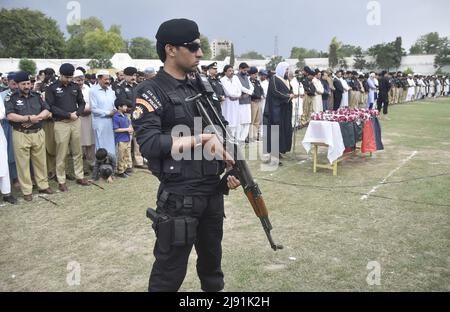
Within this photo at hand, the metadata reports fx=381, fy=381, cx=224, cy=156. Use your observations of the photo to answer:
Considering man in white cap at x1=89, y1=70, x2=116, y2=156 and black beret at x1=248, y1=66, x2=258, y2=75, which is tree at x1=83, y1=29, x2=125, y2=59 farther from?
man in white cap at x1=89, y1=70, x2=116, y2=156

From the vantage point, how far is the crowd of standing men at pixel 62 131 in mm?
5680

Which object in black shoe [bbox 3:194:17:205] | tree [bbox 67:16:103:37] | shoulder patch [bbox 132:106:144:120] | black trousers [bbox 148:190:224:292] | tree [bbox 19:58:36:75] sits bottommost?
black shoe [bbox 3:194:17:205]

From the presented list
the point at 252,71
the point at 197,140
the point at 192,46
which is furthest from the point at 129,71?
the point at 197,140

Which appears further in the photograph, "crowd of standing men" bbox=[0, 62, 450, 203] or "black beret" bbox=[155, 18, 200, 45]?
"crowd of standing men" bbox=[0, 62, 450, 203]

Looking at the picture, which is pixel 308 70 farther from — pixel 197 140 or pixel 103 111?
pixel 197 140

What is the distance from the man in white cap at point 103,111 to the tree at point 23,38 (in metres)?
62.3

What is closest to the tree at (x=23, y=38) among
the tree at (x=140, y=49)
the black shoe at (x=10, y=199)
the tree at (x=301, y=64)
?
the tree at (x=140, y=49)

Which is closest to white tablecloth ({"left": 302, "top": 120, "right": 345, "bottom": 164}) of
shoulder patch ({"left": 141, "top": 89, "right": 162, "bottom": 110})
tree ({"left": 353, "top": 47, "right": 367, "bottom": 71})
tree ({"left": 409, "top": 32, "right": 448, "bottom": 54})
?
shoulder patch ({"left": 141, "top": 89, "right": 162, "bottom": 110})

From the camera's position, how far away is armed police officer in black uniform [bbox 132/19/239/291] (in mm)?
2070

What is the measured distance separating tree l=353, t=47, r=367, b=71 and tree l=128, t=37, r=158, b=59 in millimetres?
53877

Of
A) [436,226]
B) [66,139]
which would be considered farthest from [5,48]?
[436,226]

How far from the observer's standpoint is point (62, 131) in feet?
20.6

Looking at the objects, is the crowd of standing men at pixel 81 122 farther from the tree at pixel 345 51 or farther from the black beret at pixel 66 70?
the tree at pixel 345 51
